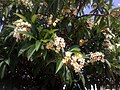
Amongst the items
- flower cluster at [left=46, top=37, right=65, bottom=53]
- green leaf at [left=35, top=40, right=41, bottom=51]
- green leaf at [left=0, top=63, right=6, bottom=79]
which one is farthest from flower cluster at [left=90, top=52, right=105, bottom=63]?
green leaf at [left=0, top=63, right=6, bottom=79]

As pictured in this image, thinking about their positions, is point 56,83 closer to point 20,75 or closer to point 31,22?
point 20,75

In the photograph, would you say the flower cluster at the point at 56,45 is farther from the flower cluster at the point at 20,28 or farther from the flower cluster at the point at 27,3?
the flower cluster at the point at 27,3

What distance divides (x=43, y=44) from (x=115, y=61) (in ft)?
2.32

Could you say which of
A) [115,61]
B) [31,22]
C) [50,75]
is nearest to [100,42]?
[115,61]

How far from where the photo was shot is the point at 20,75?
270cm

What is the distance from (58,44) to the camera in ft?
7.23

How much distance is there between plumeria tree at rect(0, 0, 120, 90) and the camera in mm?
2217

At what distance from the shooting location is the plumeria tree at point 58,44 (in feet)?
7.27

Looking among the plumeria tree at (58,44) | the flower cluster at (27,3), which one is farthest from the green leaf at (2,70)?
the flower cluster at (27,3)

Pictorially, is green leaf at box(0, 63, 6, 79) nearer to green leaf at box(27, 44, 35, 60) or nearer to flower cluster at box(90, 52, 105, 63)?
green leaf at box(27, 44, 35, 60)

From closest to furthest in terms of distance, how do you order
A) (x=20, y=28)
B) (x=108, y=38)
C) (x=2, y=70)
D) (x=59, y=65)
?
(x=59, y=65), (x=20, y=28), (x=2, y=70), (x=108, y=38)

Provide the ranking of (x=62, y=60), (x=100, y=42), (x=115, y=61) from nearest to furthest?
(x=62, y=60) < (x=115, y=61) < (x=100, y=42)

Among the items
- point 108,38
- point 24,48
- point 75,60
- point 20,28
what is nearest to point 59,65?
point 75,60

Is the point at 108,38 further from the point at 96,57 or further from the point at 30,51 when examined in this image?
the point at 30,51
